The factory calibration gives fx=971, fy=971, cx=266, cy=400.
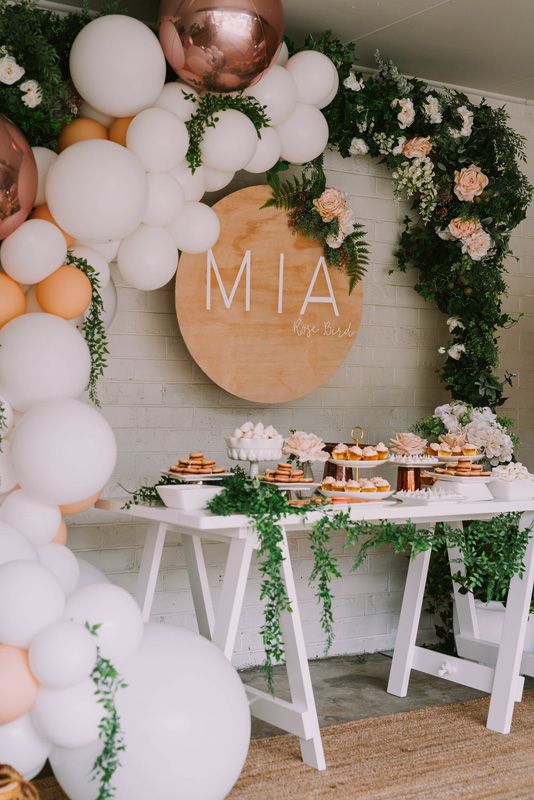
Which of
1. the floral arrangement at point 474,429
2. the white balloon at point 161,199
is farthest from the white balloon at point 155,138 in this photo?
the floral arrangement at point 474,429

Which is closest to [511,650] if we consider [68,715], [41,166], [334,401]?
[334,401]

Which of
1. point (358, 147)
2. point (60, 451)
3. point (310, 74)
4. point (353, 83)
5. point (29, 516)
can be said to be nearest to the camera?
point (60, 451)

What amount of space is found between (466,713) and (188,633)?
1.39 m

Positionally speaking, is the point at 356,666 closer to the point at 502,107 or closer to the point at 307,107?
the point at 307,107

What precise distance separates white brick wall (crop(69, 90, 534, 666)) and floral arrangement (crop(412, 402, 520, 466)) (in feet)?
1.48

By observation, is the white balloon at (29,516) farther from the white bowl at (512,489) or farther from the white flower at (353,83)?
the white flower at (353,83)

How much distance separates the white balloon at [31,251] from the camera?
8.59ft

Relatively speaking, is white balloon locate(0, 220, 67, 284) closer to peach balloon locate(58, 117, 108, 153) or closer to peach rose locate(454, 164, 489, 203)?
peach balloon locate(58, 117, 108, 153)

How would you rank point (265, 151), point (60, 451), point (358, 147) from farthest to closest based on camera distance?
point (358, 147)
point (265, 151)
point (60, 451)

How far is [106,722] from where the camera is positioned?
2.21m

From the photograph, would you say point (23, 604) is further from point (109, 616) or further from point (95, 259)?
point (95, 259)

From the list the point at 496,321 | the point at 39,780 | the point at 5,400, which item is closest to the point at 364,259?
the point at 496,321

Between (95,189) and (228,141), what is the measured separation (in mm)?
581

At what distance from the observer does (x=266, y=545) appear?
2.75 m
